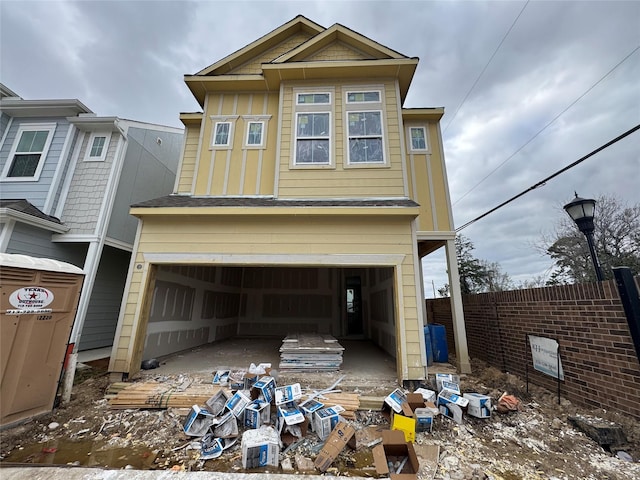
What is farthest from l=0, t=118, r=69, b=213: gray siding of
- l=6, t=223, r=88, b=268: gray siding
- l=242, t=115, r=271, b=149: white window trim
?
l=242, t=115, r=271, b=149: white window trim

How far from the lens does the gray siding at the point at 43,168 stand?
686cm

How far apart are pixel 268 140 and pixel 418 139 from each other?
419 centimetres

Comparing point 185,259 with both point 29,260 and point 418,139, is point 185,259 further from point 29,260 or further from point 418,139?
point 418,139

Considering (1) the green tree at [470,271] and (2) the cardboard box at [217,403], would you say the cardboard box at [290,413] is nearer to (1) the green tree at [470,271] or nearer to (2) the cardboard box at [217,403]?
(2) the cardboard box at [217,403]

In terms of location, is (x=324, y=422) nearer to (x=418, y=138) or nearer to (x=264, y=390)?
(x=264, y=390)

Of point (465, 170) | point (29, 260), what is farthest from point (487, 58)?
point (29, 260)

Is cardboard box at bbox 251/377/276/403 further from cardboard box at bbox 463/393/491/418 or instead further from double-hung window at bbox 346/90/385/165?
double-hung window at bbox 346/90/385/165

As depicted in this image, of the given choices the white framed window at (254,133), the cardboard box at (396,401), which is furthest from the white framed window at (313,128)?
the cardboard box at (396,401)

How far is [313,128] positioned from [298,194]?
1.80 meters

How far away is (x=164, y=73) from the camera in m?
13.3

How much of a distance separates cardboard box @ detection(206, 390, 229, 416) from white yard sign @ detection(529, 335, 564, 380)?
5126 millimetres

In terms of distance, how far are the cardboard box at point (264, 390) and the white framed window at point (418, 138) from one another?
6661mm

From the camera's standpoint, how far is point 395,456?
2.70m

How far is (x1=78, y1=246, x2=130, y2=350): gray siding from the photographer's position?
275 inches
